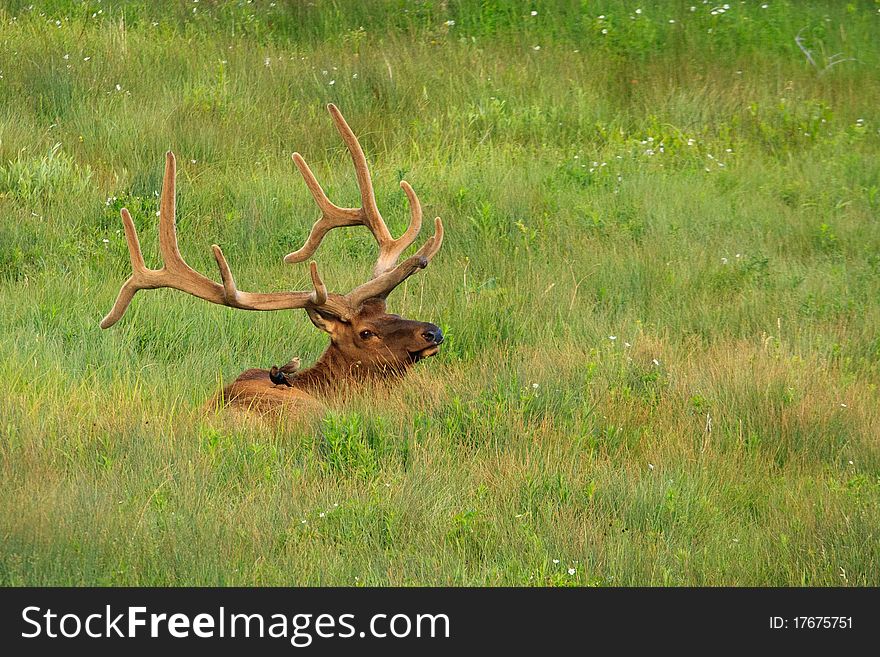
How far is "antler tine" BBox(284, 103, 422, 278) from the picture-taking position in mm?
6898

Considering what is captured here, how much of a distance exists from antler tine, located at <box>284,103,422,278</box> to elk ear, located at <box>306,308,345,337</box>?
0.49 metres

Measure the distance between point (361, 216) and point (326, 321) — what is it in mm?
1012

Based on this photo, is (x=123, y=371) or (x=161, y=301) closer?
(x=123, y=371)

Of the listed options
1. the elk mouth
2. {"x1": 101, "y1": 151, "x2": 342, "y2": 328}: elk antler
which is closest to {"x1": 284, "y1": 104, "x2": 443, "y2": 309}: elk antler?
{"x1": 101, "y1": 151, "x2": 342, "y2": 328}: elk antler

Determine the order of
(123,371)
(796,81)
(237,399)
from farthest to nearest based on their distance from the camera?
(796,81), (123,371), (237,399)

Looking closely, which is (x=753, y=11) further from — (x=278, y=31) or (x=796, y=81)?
(x=278, y=31)

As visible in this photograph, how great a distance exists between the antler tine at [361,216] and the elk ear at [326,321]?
1.59ft

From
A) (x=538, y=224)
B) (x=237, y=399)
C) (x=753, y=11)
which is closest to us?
(x=237, y=399)

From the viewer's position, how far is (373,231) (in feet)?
23.3

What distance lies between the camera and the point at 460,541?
16.1ft

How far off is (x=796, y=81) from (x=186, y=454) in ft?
27.3

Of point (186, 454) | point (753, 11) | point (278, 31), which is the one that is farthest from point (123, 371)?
point (753, 11)

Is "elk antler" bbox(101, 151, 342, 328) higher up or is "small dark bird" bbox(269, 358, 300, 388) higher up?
"elk antler" bbox(101, 151, 342, 328)

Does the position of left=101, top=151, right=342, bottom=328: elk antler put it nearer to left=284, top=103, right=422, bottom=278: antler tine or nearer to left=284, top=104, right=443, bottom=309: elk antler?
left=284, top=104, right=443, bottom=309: elk antler
